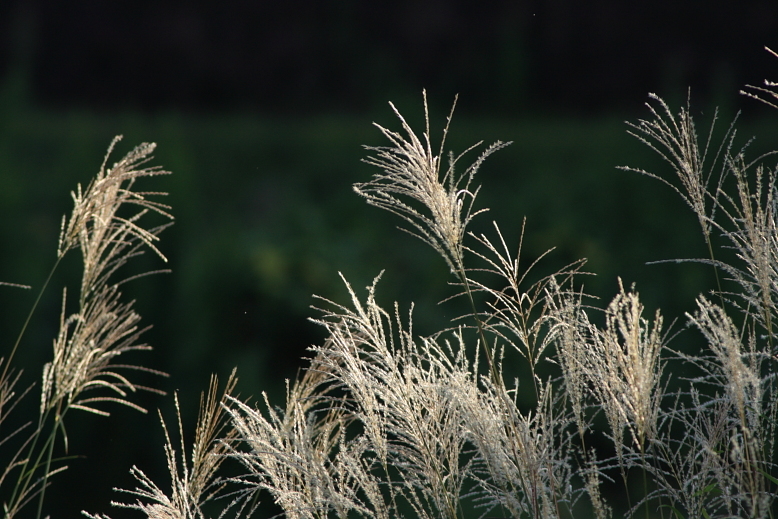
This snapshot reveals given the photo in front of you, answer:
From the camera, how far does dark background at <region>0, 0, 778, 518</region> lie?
473 cm

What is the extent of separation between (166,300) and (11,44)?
318 inches

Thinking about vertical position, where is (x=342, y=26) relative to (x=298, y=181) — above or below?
above

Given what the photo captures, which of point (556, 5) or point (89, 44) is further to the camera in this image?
point (89, 44)

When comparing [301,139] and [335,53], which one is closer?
[301,139]

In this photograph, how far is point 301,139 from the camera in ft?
33.8

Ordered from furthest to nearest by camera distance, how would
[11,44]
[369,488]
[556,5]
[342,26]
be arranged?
[342,26] → [11,44] → [556,5] → [369,488]

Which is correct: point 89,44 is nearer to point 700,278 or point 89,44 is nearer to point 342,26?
point 342,26

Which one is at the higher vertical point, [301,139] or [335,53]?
[335,53]

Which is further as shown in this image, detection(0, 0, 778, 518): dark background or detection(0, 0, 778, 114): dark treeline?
detection(0, 0, 778, 114): dark treeline

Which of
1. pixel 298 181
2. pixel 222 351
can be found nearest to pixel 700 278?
pixel 222 351

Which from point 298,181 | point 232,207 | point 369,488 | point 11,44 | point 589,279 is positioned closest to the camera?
point 369,488

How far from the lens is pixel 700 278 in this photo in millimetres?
6137

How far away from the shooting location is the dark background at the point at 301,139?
473cm

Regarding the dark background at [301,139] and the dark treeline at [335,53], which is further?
the dark treeline at [335,53]
